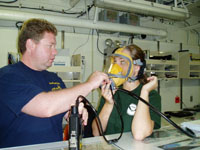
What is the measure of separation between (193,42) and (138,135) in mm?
4555

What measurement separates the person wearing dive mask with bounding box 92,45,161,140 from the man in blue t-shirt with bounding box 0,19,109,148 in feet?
0.85

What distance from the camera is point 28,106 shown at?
891 millimetres

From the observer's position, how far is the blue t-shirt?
0.91 meters

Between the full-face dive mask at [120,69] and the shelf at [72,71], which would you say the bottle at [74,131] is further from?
the shelf at [72,71]

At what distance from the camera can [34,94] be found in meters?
0.89

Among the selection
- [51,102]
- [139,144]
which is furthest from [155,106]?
[51,102]

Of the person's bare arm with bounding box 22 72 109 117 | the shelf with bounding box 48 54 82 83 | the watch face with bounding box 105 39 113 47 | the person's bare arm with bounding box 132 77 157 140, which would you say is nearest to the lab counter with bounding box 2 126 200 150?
the person's bare arm with bounding box 132 77 157 140

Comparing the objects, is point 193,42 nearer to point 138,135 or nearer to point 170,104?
point 170,104

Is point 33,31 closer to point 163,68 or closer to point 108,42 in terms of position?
point 108,42

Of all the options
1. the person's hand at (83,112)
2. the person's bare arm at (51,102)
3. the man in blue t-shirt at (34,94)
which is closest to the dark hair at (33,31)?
the man in blue t-shirt at (34,94)

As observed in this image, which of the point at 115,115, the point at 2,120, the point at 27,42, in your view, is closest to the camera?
the point at 2,120

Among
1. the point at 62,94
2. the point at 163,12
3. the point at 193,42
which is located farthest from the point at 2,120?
the point at 193,42

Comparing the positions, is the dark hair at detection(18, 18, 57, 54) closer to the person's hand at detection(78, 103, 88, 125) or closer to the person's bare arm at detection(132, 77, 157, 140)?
the person's hand at detection(78, 103, 88, 125)

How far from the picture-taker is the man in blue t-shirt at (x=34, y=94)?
881 mm
